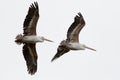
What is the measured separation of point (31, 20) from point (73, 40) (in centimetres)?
315

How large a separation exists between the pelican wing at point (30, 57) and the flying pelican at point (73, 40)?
1215mm

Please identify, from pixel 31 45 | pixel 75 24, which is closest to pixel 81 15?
pixel 75 24

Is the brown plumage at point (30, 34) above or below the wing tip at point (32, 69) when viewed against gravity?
above

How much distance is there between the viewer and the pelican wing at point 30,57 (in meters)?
50.4

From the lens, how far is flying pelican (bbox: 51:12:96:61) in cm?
5056

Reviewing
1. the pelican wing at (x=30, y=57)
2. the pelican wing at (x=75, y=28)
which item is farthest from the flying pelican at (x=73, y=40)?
the pelican wing at (x=30, y=57)

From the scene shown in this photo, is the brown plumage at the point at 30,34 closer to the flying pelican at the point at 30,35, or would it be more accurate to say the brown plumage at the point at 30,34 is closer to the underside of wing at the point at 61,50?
the flying pelican at the point at 30,35

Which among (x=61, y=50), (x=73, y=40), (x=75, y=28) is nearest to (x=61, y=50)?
(x=61, y=50)

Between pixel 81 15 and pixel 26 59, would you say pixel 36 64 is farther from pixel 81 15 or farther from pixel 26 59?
pixel 81 15

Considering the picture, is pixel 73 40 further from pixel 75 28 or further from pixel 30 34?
pixel 30 34

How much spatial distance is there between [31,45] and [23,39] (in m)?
0.97

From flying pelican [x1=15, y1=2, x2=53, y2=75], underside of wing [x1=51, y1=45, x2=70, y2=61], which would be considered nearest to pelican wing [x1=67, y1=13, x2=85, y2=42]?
A: underside of wing [x1=51, y1=45, x2=70, y2=61]

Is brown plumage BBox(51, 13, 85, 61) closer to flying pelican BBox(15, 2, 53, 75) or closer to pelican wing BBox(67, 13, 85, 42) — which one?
pelican wing BBox(67, 13, 85, 42)

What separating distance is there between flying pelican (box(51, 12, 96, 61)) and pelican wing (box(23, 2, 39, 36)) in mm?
1975
